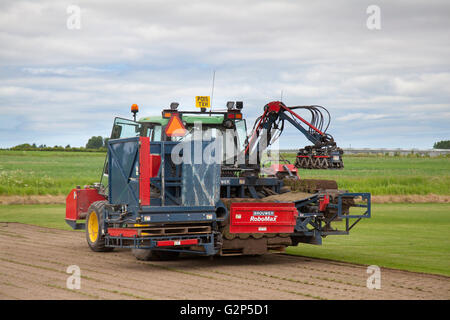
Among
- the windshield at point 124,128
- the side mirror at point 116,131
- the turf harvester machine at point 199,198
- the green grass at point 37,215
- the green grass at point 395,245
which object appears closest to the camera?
the turf harvester machine at point 199,198

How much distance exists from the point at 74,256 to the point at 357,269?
5.99 meters

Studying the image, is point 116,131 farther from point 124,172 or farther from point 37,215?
point 37,215

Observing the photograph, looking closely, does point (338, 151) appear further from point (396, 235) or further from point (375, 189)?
point (375, 189)

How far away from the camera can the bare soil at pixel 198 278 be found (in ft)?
31.3

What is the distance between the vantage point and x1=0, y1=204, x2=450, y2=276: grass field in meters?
13.5

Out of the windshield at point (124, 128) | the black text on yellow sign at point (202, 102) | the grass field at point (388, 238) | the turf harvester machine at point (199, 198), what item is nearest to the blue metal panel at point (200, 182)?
the turf harvester machine at point (199, 198)

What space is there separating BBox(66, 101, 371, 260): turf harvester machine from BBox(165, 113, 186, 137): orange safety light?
0.02m

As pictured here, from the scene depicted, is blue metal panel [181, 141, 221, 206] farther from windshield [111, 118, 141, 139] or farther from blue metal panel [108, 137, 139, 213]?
windshield [111, 118, 141, 139]

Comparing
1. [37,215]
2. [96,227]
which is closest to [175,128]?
[96,227]

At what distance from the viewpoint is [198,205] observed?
1229cm

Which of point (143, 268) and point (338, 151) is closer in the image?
point (143, 268)

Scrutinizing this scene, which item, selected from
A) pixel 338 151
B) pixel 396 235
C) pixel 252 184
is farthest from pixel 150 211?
pixel 396 235

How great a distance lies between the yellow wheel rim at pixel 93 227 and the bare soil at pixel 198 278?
39 centimetres

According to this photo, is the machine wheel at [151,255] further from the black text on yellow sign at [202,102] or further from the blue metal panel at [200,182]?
the black text on yellow sign at [202,102]
